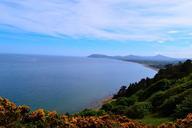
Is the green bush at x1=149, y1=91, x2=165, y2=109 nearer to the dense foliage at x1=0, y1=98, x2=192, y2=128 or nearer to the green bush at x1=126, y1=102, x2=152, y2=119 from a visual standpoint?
the green bush at x1=126, y1=102, x2=152, y2=119

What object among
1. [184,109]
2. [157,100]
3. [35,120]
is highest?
[35,120]

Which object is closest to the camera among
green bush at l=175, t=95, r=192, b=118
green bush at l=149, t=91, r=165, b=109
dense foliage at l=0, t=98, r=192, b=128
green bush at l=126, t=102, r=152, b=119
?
dense foliage at l=0, t=98, r=192, b=128

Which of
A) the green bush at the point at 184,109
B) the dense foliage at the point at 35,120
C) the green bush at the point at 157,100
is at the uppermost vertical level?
the dense foliage at the point at 35,120

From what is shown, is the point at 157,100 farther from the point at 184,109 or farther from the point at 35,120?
the point at 35,120

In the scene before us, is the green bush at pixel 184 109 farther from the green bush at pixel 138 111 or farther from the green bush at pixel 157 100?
the green bush at pixel 157 100

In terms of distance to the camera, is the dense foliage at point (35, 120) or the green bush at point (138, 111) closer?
the dense foliage at point (35, 120)

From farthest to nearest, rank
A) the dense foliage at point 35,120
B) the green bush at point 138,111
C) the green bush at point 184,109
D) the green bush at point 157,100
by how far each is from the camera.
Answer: the green bush at point 157,100, the green bush at point 138,111, the green bush at point 184,109, the dense foliage at point 35,120

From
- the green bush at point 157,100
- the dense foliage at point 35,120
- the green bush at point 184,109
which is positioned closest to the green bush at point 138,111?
the green bush at point 157,100

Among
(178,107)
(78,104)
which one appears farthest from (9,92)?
(178,107)

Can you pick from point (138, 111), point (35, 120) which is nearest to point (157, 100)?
point (138, 111)

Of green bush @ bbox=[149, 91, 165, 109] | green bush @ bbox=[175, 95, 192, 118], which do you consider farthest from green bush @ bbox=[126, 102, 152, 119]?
green bush @ bbox=[175, 95, 192, 118]

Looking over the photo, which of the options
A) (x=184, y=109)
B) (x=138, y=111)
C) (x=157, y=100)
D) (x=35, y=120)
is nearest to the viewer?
(x=35, y=120)

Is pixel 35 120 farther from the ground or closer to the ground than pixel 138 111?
farther from the ground

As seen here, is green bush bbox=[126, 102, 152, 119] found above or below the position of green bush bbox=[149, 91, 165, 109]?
below
